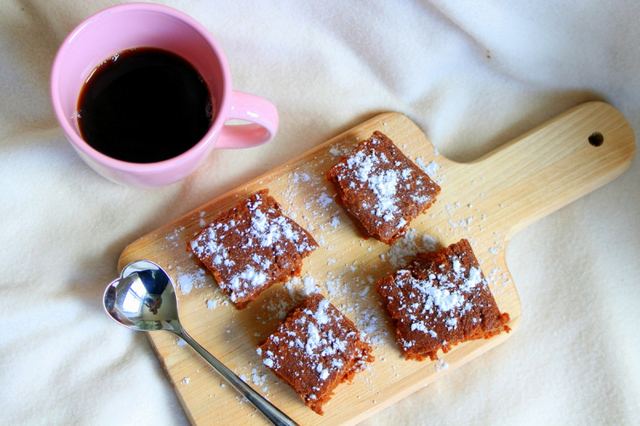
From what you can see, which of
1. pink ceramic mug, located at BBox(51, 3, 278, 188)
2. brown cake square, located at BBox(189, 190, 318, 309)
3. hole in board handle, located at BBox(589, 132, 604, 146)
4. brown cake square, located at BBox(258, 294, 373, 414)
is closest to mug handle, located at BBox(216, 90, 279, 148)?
pink ceramic mug, located at BBox(51, 3, 278, 188)

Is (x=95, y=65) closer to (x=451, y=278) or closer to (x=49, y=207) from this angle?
(x=49, y=207)

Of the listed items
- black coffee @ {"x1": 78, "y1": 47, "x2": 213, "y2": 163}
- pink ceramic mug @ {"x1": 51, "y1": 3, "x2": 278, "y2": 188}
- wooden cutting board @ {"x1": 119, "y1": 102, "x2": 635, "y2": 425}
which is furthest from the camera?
wooden cutting board @ {"x1": 119, "y1": 102, "x2": 635, "y2": 425}

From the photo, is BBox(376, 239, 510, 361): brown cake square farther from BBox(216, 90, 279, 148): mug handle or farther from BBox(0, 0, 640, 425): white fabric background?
BBox(216, 90, 279, 148): mug handle

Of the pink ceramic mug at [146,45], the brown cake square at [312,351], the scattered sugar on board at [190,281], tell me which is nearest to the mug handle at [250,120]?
the pink ceramic mug at [146,45]

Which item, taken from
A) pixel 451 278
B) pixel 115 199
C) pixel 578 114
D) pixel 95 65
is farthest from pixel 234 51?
pixel 578 114

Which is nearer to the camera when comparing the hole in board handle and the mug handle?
the mug handle

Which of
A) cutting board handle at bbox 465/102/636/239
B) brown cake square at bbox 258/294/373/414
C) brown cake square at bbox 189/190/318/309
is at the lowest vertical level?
brown cake square at bbox 258/294/373/414
